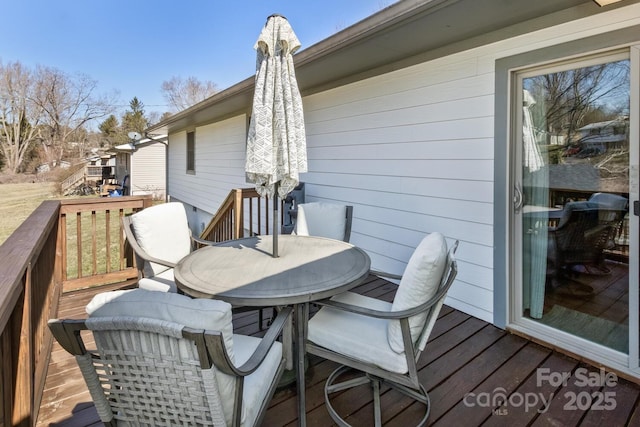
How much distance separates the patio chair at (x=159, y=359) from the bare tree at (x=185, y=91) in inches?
1166

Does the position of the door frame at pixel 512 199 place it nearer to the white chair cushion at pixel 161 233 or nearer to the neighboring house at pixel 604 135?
the neighboring house at pixel 604 135

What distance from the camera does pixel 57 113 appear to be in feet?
98.8

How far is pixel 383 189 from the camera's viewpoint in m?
4.11

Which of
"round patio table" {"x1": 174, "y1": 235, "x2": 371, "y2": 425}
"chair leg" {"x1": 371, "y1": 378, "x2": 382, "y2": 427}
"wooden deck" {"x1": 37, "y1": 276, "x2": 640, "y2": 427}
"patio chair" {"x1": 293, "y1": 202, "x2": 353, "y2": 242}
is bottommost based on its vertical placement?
"wooden deck" {"x1": 37, "y1": 276, "x2": 640, "y2": 427}

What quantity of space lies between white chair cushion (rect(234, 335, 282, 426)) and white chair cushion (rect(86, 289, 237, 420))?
200 millimetres

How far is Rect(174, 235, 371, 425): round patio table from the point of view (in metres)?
1.84

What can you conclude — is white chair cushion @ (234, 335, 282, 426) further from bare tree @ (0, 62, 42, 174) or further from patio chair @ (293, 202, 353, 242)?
bare tree @ (0, 62, 42, 174)

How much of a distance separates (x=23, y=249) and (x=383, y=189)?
130 inches

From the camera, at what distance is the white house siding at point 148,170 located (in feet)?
50.3

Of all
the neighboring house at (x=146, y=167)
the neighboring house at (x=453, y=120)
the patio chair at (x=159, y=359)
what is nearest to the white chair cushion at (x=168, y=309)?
the patio chair at (x=159, y=359)

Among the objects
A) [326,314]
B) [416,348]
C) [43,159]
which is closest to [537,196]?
[416,348]

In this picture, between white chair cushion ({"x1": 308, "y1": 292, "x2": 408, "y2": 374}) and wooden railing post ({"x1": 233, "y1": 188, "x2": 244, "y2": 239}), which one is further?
wooden railing post ({"x1": 233, "y1": 188, "x2": 244, "y2": 239})

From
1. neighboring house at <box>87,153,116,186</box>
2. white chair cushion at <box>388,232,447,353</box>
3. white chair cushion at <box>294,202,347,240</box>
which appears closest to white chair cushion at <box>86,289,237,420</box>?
white chair cushion at <box>388,232,447,353</box>

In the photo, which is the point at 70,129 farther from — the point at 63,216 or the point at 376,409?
the point at 376,409
